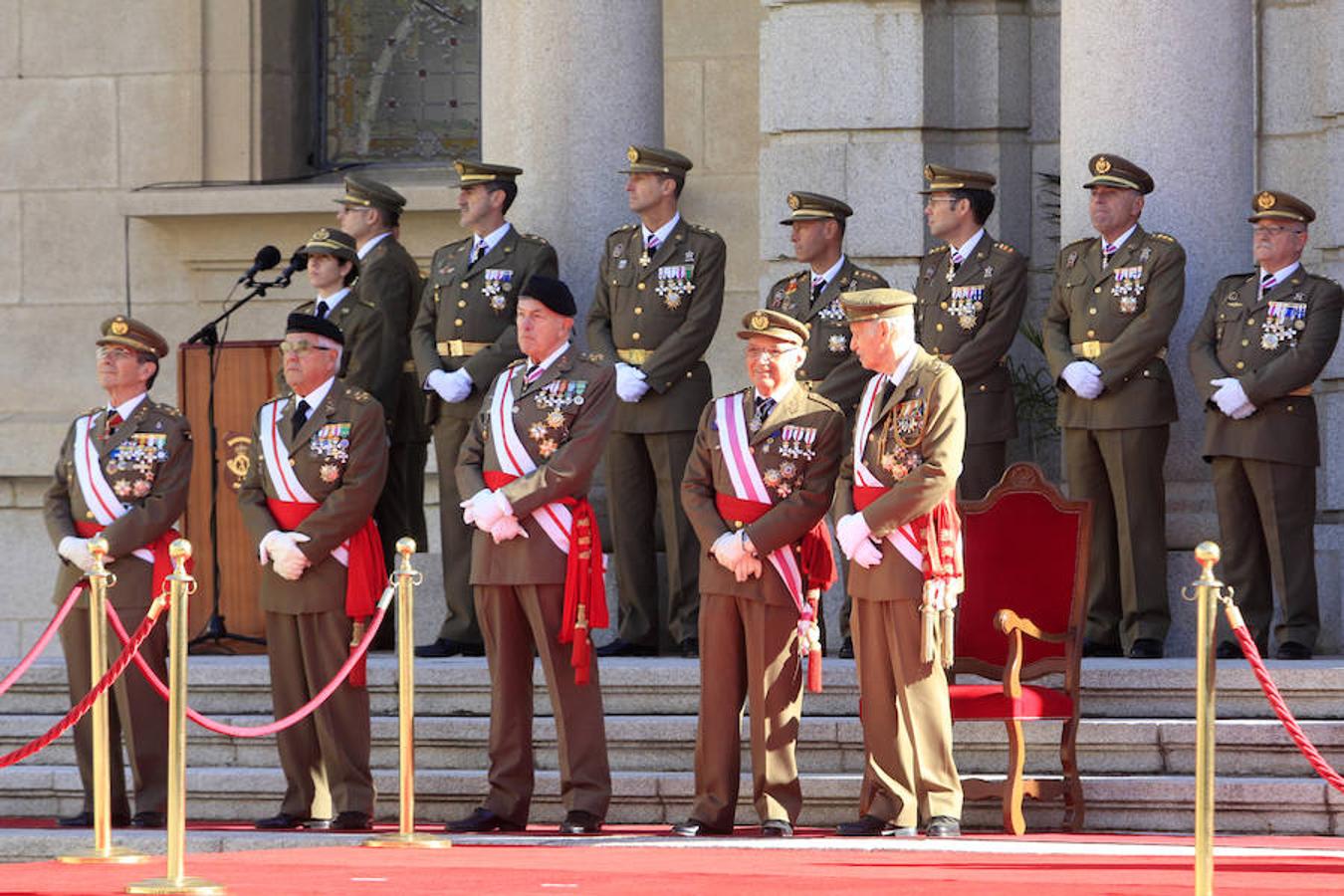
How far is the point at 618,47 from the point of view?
13445mm

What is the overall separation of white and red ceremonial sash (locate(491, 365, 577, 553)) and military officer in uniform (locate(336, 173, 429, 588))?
1.93 meters

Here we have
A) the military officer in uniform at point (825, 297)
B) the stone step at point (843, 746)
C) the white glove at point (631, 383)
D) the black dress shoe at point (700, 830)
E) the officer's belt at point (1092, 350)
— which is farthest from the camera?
the white glove at point (631, 383)

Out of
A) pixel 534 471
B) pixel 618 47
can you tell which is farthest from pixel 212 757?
pixel 618 47

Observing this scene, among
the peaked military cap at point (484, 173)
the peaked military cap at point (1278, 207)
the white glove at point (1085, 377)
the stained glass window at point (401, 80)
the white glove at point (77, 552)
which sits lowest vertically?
the white glove at point (77, 552)

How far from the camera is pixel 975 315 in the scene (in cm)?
1227

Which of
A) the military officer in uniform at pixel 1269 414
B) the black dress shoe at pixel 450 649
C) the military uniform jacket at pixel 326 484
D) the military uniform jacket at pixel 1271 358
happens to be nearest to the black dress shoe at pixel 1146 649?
the military officer in uniform at pixel 1269 414

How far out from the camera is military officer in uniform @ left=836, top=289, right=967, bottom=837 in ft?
33.2

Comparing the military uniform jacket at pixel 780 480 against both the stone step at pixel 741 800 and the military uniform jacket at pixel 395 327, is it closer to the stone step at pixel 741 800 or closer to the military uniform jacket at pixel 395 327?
the stone step at pixel 741 800

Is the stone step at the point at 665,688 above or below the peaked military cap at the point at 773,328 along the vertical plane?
below

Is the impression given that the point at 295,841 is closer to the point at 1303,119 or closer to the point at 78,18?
the point at 1303,119

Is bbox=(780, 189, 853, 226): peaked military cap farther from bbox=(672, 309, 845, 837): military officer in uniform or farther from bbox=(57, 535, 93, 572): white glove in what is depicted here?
bbox=(57, 535, 93, 572): white glove

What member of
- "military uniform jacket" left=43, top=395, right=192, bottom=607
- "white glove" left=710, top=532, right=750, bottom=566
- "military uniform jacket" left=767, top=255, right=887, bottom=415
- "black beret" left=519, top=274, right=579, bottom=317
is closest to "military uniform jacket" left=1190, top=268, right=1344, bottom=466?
"military uniform jacket" left=767, top=255, right=887, bottom=415

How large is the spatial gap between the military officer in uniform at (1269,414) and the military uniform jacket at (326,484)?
10.8ft

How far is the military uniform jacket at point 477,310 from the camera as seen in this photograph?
12.7 meters
